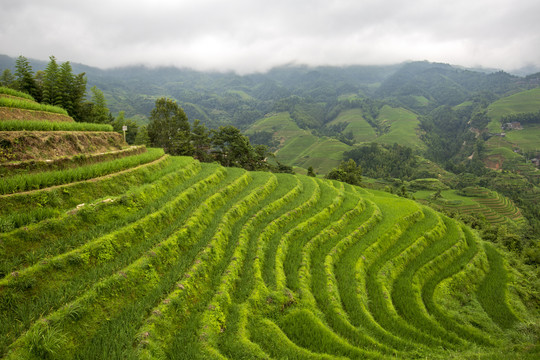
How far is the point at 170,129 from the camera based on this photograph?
50906 mm

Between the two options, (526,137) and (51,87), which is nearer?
(51,87)

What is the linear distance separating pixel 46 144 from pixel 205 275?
1405 centimetres

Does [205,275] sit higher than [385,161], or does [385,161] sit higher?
[205,275]

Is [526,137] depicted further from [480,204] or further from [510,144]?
[480,204]

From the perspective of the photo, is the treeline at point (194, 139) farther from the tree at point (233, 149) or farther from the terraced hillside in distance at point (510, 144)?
the terraced hillside in distance at point (510, 144)

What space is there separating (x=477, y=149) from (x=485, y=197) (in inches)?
3598

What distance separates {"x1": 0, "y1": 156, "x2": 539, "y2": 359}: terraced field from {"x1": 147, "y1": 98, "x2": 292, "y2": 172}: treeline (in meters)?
28.9

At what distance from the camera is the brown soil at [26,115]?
1733 cm

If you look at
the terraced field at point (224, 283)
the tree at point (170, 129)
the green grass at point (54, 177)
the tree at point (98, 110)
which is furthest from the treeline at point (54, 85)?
the green grass at point (54, 177)

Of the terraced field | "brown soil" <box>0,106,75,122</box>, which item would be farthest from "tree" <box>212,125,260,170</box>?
"brown soil" <box>0,106,75,122</box>

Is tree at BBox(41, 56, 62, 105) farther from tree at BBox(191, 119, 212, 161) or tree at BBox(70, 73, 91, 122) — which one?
tree at BBox(191, 119, 212, 161)

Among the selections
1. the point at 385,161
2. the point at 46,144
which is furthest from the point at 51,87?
the point at 385,161

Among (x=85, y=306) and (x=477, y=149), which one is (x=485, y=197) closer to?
(x=477, y=149)

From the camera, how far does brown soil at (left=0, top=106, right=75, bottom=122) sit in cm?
1733
